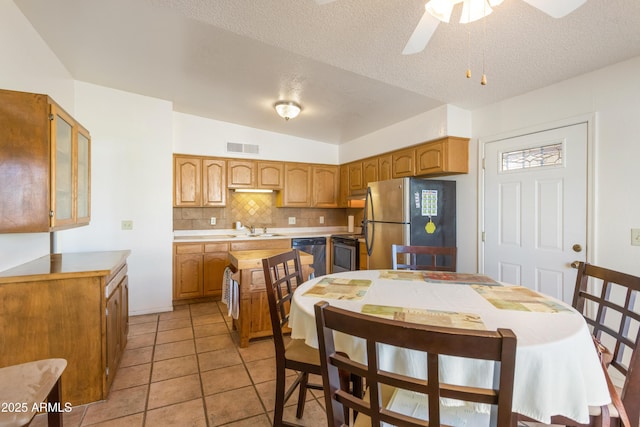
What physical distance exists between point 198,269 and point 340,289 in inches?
115

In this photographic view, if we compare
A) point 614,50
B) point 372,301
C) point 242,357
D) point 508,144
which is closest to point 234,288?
point 242,357

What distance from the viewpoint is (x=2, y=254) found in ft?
6.03

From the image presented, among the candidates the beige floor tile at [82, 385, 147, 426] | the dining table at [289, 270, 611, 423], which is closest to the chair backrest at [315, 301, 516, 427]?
the dining table at [289, 270, 611, 423]

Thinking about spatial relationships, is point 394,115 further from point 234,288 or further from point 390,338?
point 390,338

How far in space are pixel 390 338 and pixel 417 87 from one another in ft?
8.50

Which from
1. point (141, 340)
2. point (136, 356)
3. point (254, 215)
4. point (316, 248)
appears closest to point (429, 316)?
point (136, 356)

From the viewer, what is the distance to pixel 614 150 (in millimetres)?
2145

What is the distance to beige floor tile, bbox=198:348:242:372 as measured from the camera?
2387mm

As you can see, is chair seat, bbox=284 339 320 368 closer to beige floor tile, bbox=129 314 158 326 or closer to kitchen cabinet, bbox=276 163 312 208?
beige floor tile, bbox=129 314 158 326

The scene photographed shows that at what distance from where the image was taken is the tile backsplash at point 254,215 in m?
4.40

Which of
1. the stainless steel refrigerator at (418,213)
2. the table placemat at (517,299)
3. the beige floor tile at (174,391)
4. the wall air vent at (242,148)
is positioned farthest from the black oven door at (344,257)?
the table placemat at (517,299)

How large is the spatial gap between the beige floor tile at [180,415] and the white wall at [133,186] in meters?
1.99

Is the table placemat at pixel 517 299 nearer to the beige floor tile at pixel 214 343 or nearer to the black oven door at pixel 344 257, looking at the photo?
the beige floor tile at pixel 214 343

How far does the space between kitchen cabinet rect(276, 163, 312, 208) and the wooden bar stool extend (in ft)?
12.0
